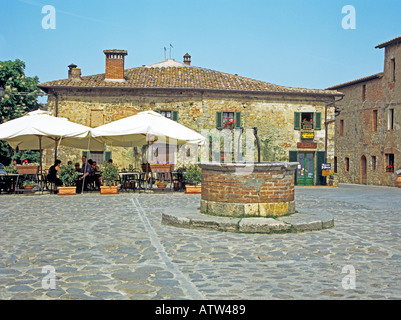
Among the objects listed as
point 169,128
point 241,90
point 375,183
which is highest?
point 241,90

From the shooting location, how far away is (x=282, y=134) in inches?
964

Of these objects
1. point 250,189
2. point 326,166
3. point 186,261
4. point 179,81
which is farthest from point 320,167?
point 186,261

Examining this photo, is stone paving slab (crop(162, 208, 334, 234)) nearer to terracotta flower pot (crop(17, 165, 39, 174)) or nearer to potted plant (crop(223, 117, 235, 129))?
terracotta flower pot (crop(17, 165, 39, 174))

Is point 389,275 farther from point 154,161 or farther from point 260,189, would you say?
point 154,161

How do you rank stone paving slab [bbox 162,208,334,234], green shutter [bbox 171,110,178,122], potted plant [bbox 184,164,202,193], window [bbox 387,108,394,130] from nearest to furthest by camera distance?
stone paving slab [bbox 162,208,334,234], potted plant [bbox 184,164,202,193], green shutter [bbox 171,110,178,122], window [bbox 387,108,394,130]

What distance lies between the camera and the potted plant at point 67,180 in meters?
14.0

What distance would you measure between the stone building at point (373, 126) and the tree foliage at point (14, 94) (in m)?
21.8

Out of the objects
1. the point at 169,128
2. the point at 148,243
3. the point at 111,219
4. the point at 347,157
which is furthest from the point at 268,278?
the point at 347,157

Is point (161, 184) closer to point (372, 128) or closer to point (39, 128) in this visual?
point (39, 128)

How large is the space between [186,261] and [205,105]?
1904 centimetres

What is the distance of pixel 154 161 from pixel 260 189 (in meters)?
16.0

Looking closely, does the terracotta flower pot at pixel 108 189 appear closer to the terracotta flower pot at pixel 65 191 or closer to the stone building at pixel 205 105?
the terracotta flower pot at pixel 65 191

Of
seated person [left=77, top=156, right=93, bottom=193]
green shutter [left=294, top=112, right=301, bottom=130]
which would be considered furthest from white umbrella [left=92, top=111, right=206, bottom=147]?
green shutter [left=294, top=112, right=301, bottom=130]

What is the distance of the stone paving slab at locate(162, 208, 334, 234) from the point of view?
7133mm
